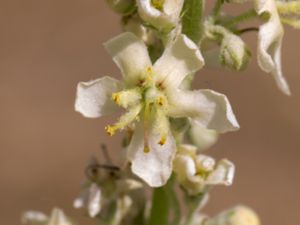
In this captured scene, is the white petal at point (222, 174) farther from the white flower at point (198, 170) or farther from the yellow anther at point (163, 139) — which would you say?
the yellow anther at point (163, 139)

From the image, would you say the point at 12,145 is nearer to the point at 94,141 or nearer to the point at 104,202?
the point at 94,141

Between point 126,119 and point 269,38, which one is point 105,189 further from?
point 269,38

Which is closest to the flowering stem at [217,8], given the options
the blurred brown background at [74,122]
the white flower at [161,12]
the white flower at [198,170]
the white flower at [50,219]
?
the white flower at [161,12]

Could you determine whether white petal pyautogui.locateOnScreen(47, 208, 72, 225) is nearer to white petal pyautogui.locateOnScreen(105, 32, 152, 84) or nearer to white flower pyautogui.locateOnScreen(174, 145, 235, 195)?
white flower pyautogui.locateOnScreen(174, 145, 235, 195)

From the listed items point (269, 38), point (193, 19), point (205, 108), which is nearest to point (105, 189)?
point (205, 108)

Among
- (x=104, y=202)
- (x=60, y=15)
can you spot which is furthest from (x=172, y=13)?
(x=60, y=15)
